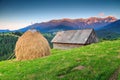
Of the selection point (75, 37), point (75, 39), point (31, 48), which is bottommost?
point (75, 39)

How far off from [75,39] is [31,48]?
87.3ft

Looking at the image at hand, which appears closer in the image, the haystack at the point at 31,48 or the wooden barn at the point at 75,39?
the haystack at the point at 31,48

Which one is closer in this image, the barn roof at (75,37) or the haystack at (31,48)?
the haystack at (31,48)

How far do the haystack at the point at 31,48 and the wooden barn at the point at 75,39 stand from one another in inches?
849

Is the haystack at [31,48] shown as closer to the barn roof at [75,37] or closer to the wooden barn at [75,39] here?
the wooden barn at [75,39]

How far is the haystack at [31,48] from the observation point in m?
27.9

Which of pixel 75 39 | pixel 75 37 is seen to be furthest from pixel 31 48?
pixel 75 37

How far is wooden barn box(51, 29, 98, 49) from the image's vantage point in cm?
5116

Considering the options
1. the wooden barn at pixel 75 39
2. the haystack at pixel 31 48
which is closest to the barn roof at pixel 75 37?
the wooden barn at pixel 75 39

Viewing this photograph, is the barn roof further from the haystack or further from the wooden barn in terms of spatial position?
the haystack

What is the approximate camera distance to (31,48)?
2831 cm

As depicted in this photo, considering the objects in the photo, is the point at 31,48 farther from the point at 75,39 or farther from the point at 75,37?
the point at 75,37

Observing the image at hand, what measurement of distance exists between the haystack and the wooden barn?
21577 millimetres

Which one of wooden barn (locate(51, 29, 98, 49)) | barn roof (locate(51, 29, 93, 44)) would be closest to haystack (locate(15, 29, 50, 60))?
wooden barn (locate(51, 29, 98, 49))
